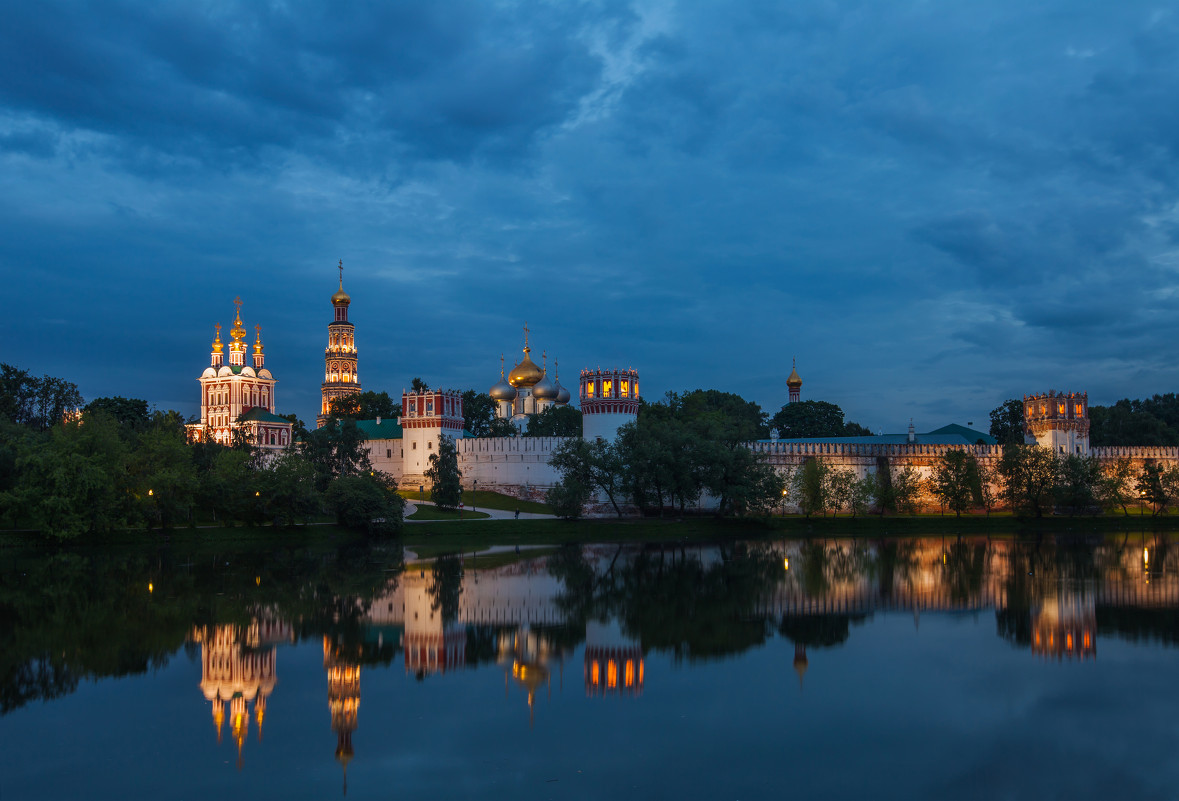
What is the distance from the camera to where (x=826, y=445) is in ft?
178

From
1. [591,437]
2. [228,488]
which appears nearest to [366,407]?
[591,437]

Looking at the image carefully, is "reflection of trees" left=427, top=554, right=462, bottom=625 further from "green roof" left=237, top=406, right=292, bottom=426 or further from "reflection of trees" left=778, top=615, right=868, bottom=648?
"green roof" left=237, top=406, right=292, bottom=426

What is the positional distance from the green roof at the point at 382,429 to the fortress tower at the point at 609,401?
13.1m

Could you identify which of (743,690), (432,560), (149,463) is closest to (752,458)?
(432,560)

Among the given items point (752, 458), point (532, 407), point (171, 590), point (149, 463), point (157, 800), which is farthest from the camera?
point (532, 407)

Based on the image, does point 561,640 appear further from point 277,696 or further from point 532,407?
point 532,407

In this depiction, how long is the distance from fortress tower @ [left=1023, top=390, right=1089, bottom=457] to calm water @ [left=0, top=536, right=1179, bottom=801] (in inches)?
1293

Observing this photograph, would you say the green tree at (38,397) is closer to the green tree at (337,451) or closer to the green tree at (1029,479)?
the green tree at (337,451)

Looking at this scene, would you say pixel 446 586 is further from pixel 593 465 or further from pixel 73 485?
pixel 593 465

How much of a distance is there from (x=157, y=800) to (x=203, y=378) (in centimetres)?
6503

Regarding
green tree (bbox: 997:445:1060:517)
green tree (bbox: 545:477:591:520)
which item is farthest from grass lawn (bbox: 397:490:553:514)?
green tree (bbox: 997:445:1060:517)

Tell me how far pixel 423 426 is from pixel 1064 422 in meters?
36.8

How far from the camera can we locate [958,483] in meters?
49.5

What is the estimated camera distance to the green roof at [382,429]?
2323 inches
